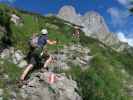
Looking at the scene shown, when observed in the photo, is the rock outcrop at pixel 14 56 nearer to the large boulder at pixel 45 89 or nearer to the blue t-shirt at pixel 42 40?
the blue t-shirt at pixel 42 40

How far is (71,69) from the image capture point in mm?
22047

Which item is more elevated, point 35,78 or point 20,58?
point 20,58

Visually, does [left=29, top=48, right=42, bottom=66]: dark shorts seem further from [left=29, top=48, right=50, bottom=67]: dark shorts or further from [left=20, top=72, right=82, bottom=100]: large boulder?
[left=20, top=72, right=82, bottom=100]: large boulder

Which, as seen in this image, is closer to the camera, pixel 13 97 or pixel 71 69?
pixel 13 97

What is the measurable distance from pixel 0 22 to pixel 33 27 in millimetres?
3662

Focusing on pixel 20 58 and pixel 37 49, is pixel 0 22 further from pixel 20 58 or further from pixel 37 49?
pixel 37 49

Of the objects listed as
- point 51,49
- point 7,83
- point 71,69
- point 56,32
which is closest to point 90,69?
point 71,69

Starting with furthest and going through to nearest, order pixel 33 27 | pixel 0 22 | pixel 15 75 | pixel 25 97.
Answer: pixel 33 27
pixel 0 22
pixel 15 75
pixel 25 97

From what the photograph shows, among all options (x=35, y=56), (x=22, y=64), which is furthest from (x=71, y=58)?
(x=35, y=56)

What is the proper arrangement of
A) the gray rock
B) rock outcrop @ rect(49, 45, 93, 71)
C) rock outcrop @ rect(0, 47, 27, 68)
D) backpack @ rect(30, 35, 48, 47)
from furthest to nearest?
rock outcrop @ rect(49, 45, 93, 71)
rock outcrop @ rect(0, 47, 27, 68)
the gray rock
backpack @ rect(30, 35, 48, 47)

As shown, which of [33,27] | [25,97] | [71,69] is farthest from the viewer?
[33,27]

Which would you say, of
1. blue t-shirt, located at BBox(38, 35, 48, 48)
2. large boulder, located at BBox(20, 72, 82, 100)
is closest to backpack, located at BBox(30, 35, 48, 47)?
blue t-shirt, located at BBox(38, 35, 48, 48)

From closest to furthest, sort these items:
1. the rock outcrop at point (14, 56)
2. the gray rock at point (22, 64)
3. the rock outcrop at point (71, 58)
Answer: the gray rock at point (22, 64) < the rock outcrop at point (14, 56) < the rock outcrop at point (71, 58)

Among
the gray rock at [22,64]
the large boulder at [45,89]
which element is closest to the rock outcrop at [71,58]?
the gray rock at [22,64]
